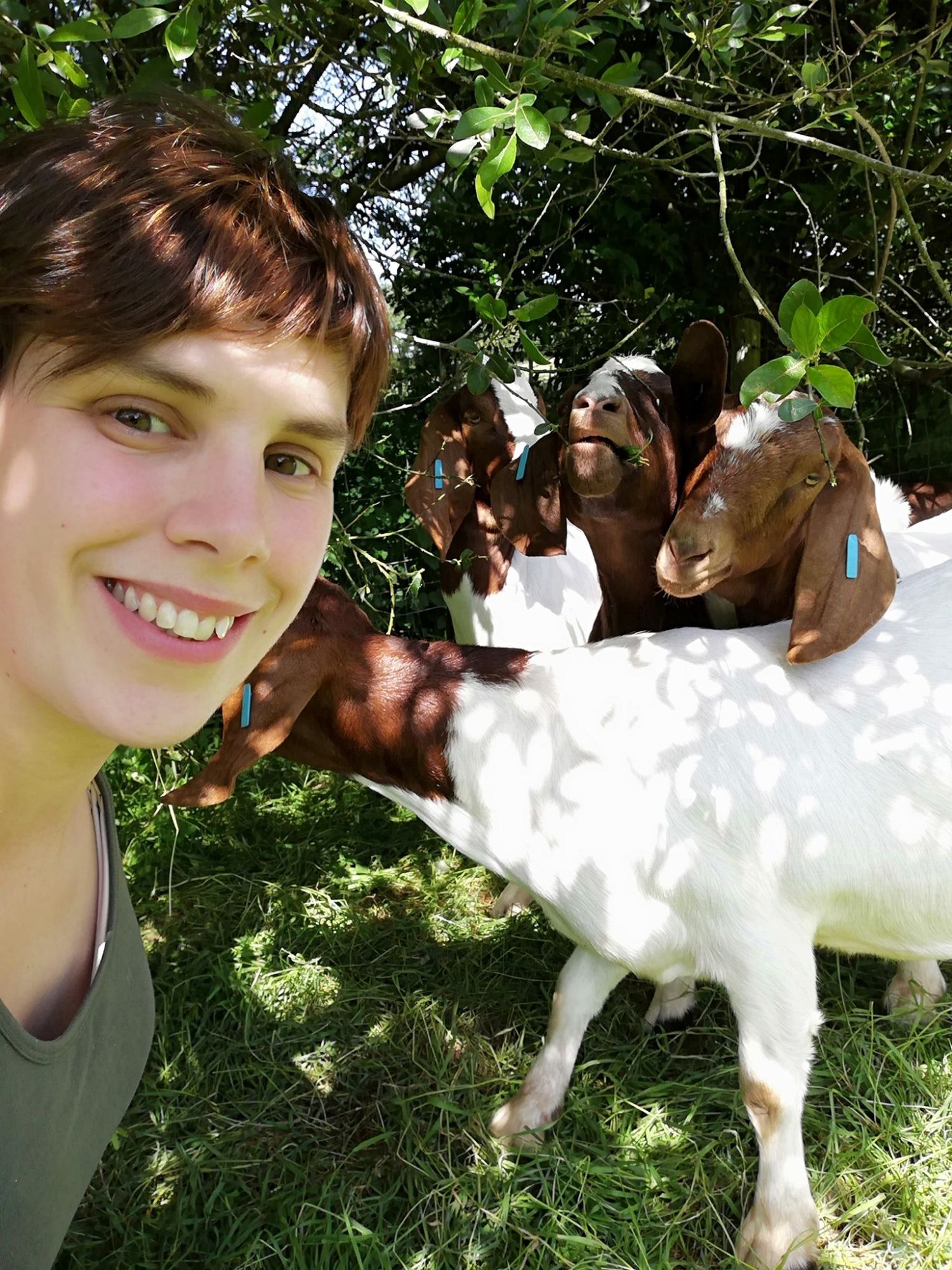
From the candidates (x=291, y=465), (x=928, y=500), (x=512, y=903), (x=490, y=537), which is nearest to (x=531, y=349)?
(x=291, y=465)

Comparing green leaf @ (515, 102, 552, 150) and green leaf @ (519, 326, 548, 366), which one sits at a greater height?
green leaf @ (515, 102, 552, 150)

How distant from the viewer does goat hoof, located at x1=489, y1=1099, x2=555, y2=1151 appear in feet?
7.04

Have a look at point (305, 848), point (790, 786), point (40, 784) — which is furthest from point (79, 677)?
point (305, 848)

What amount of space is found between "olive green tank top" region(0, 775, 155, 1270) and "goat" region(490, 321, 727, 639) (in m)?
1.08

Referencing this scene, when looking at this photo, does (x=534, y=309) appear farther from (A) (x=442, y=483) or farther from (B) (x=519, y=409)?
(B) (x=519, y=409)

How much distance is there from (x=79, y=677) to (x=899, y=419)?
4.81 meters

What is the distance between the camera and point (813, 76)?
179cm

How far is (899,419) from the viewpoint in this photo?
4.93 m

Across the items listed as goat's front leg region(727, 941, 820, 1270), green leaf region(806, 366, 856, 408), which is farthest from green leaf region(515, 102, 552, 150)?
goat's front leg region(727, 941, 820, 1270)

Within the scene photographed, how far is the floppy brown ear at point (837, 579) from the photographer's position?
1.85 m

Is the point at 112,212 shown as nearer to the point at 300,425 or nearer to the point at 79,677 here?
the point at 300,425

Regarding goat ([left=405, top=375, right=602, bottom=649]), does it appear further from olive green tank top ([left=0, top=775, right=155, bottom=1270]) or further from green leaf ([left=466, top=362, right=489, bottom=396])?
olive green tank top ([left=0, top=775, right=155, bottom=1270])

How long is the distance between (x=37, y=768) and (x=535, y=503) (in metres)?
1.50

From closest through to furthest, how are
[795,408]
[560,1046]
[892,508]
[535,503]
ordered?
[795,408], [560,1046], [535,503], [892,508]
